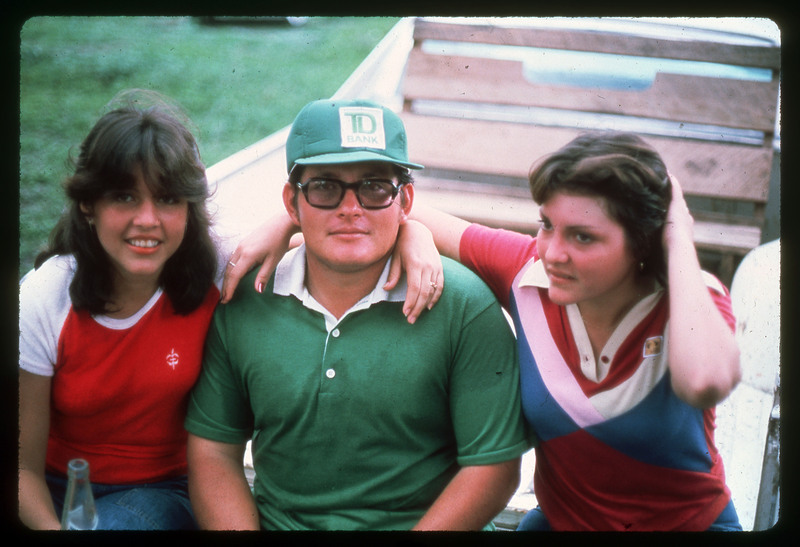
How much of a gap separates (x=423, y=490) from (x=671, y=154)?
136cm

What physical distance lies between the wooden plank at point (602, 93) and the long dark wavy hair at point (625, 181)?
679 millimetres

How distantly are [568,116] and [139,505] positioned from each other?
1.84m

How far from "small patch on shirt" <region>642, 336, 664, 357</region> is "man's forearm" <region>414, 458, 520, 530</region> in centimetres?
40

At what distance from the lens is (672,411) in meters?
1.54

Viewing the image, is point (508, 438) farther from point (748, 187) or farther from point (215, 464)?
point (748, 187)

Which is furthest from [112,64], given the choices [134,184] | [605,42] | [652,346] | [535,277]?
[605,42]

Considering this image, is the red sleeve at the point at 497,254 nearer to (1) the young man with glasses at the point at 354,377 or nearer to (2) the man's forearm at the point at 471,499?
(1) the young man with glasses at the point at 354,377

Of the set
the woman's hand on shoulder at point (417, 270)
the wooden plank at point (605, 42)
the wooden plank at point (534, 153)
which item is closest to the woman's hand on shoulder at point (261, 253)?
the woman's hand on shoulder at point (417, 270)

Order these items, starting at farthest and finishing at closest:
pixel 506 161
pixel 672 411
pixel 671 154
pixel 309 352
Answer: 1. pixel 506 161
2. pixel 671 154
3. pixel 309 352
4. pixel 672 411

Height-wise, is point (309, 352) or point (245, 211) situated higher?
point (245, 211)

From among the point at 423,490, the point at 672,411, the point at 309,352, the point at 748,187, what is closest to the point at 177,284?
the point at 309,352

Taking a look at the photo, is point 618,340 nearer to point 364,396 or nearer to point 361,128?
point 364,396

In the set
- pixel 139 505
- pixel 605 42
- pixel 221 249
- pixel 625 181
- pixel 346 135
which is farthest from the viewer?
pixel 605 42

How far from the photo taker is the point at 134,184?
5.25 feet
